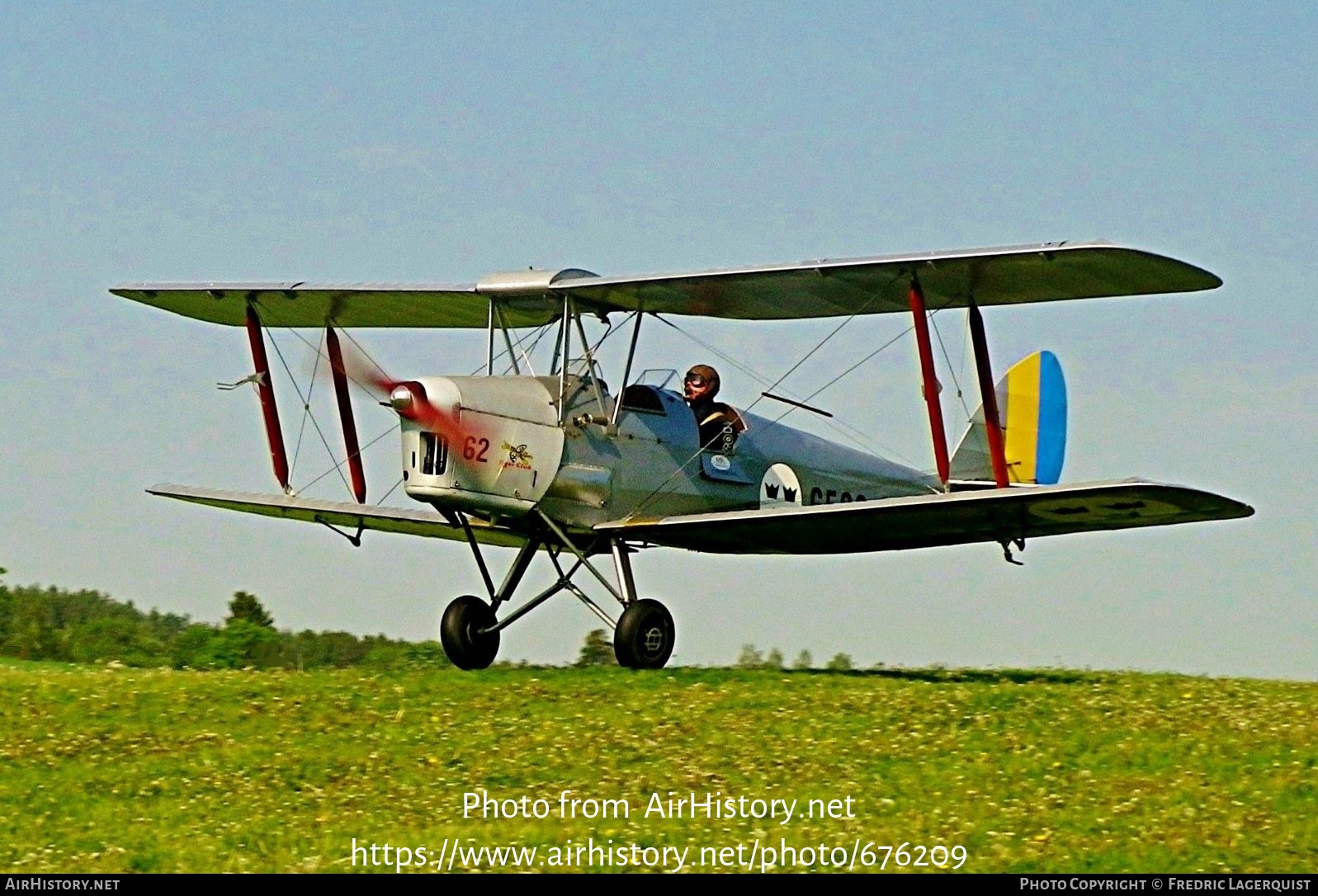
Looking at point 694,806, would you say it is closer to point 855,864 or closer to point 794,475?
point 855,864

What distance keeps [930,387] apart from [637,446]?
2822mm

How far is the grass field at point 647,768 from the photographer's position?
9961 mm

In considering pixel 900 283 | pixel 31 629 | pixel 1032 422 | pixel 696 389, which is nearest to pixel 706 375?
pixel 696 389

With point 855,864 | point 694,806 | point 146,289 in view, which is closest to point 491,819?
point 694,806

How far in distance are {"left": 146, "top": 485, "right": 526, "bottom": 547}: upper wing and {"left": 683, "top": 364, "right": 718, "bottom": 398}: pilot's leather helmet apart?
2326mm

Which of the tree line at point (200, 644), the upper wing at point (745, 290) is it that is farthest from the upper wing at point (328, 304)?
the tree line at point (200, 644)

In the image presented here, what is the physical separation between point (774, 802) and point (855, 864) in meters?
1.28

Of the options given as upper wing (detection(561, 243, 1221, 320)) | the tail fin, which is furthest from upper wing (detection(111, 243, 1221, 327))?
the tail fin

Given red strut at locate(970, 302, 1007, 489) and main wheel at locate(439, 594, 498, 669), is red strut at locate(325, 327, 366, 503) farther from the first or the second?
red strut at locate(970, 302, 1007, 489)

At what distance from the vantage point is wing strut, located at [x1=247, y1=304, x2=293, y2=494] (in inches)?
728

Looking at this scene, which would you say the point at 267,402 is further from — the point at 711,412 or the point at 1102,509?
the point at 1102,509

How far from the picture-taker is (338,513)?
714 inches

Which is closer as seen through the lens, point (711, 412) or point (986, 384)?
point (986, 384)
